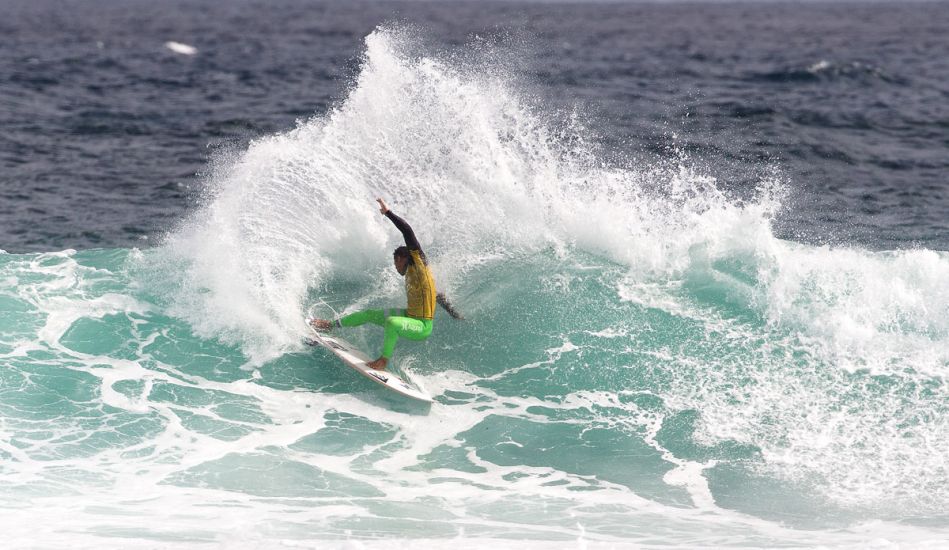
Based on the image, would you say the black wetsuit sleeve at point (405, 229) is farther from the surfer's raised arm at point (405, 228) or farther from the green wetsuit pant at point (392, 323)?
the green wetsuit pant at point (392, 323)

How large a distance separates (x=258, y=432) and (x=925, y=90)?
33525 millimetres

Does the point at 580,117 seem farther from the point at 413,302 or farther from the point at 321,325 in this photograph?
the point at 413,302

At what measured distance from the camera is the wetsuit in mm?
11141

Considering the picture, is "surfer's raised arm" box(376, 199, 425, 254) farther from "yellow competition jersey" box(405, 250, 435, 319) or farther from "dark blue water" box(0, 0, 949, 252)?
"dark blue water" box(0, 0, 949, 252)

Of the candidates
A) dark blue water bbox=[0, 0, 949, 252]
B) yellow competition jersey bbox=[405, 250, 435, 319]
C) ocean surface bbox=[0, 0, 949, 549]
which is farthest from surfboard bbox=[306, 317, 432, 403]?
dark blue water bbox=[0, 0, 949, 252]

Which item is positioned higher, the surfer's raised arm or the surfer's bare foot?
the surfer's raised arm

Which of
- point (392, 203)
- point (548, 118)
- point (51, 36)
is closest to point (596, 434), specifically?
point (392, 203)

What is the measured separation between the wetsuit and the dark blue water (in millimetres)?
7524

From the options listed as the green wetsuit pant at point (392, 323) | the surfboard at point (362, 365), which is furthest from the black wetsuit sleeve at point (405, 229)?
the surfboard at point (362, 365)

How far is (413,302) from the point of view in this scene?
1135cm

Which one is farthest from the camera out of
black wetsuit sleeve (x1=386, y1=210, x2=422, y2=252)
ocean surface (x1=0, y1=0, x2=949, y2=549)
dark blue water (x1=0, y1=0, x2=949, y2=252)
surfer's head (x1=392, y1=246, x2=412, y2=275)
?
dark blue water (x1=0, y1=0, x2=949, y2=252)

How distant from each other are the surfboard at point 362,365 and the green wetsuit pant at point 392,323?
26cm

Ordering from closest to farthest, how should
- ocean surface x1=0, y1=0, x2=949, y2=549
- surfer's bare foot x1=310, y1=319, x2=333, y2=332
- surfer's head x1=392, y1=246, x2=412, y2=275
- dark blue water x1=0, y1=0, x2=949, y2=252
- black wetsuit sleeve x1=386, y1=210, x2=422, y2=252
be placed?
ocean surface x1=0, y1=0, x2=949, y2=549 < black wetsuit sleeve x1=386, y1=210, x2=422, y2=252 < surfer's head x1=392, y1=246, x2=412, y2=275 < surfer's bare foot x1=310, y1=319, x2=333, y2=332 < dark blue water x1=0, y1=0, x2=949, y2=252

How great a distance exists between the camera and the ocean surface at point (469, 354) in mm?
9359
